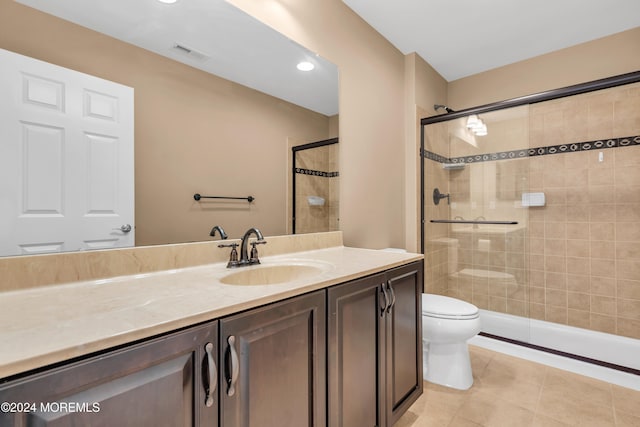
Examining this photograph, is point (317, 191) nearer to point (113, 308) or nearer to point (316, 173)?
point (316, 173)

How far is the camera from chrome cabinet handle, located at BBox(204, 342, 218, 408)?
0.72 metres

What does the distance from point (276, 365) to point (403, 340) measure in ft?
2.62

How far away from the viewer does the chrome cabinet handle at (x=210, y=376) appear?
0.72 metres

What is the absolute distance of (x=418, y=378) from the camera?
1.61m

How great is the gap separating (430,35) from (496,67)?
37.8 inches

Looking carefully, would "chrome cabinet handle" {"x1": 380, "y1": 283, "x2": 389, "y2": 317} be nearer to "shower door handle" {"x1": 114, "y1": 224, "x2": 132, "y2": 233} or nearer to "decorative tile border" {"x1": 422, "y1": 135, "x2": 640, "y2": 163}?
"shower door handle" {"x1": 114, "y1": 224, "x2": 132, "y2": 233}

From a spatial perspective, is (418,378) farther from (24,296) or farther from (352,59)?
(352,59)

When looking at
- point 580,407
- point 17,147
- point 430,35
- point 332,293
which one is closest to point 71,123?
point 17,147

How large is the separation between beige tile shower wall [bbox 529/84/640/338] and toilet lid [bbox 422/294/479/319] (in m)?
1.34

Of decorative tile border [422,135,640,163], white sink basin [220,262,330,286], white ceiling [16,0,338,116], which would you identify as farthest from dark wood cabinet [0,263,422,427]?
decorative tile border [422,135,640,163]

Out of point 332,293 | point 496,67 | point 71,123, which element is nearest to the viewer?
point 71,123

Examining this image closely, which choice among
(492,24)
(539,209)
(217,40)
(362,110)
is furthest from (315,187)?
(539,209)

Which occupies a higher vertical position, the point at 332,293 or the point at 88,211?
the point at 88,211

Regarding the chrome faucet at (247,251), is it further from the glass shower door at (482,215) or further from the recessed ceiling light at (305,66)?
the glass shower door at (482,215)
